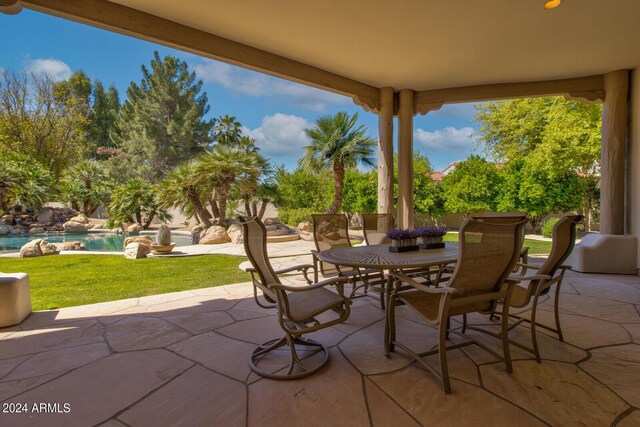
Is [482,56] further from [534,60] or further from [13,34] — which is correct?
[13,34]

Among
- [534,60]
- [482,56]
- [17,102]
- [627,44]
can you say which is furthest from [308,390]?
[17,102]

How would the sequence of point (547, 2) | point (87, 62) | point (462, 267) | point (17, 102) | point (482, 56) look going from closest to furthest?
point (462, 267) < point (547, 2) < point (482, 56) < point (17, 102) < point (87, 62)

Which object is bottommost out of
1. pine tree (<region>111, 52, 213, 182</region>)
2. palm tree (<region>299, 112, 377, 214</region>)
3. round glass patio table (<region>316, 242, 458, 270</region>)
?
round glass patio table (<region>316, 242, 458, 270</region>)

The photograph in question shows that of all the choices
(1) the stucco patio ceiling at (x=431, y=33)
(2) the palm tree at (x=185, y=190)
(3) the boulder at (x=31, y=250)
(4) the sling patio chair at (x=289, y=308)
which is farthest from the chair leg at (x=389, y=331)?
(2) the palm tree at (x=185, y=190)

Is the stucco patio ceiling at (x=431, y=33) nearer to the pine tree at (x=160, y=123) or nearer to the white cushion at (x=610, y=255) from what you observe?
the white cushion at (x=610, y=255)

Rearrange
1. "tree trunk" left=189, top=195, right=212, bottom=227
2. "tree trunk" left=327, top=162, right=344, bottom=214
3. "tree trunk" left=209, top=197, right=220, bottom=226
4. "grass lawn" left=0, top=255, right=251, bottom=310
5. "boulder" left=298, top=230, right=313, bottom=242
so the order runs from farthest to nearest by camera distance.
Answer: "tree trunk" left=209, top=197, right=220, bottom=226, "tree trunk" left=189, top=195, right=212, bottom=227, "boulder" left=298, top=230, right=313, bottom=242, "tree trunk" left=327, top=162, right=344, bottom=214, "grass lawn" left=0, top=255, right=251, bottom=310

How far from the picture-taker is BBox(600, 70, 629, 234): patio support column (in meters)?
4.93

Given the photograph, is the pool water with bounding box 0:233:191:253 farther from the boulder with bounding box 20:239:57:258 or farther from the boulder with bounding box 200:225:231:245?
the boulder with bounding box 200:225:231:245

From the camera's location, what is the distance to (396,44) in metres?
3.99

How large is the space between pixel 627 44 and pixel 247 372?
5715mm

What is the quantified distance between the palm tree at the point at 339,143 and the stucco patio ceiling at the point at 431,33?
15.0ft

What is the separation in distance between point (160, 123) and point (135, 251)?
52.2ft

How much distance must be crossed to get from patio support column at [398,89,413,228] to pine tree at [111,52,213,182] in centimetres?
1812

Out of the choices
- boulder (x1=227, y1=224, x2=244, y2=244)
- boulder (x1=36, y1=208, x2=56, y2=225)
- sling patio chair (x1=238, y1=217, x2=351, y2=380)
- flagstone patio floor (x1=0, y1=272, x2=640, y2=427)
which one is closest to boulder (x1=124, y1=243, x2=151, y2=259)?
boulder (x1=227, y1=224, x2=244, y2=244)
